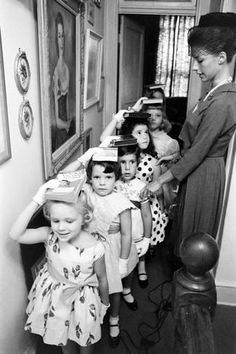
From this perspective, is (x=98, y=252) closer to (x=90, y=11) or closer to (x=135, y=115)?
(x=135, y=115)

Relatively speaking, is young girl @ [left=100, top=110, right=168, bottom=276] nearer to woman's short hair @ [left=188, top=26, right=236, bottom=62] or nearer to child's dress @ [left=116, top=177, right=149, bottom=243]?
child's dress @ [left=116, top=177, right=149, bottom=243]

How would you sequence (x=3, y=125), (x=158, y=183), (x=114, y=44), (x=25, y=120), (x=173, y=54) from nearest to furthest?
(x=3, y=125) → (x=25, y=120) → (x=158, y=183) → (x=114, y=44) → (x=173, y=54)

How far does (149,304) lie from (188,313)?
156 cm

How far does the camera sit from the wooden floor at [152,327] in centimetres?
198

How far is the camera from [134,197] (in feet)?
7.05

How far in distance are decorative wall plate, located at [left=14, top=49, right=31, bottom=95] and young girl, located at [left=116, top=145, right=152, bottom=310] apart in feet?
2.42

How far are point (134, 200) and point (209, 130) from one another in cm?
67

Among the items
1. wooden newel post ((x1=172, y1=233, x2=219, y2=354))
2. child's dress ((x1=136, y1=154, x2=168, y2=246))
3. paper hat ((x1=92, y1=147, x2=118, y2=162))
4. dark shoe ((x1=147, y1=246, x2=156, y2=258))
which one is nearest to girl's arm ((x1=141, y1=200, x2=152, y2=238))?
child's dress ((x1=136, y1=154, x2=168, y2=246))

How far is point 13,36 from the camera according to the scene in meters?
1.35

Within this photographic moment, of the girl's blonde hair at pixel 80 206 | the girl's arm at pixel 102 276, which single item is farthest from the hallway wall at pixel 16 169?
the girl's arm at pixel 102 276

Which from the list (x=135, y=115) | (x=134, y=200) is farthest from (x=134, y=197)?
(x=135, y=115)

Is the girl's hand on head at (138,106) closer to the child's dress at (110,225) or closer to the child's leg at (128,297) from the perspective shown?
the child's dress at (110,225)

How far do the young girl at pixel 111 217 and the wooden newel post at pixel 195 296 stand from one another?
36.3 inches

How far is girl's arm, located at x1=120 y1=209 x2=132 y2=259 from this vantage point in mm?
1880
